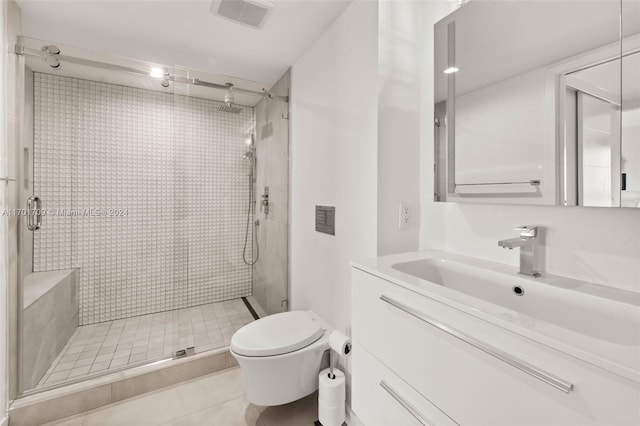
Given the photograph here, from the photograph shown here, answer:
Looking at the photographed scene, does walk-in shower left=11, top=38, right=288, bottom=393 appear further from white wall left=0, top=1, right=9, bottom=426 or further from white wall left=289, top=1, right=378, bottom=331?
white wall left=289, top=1, right=378, bottom=331

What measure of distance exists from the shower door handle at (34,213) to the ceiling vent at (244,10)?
5.02ft

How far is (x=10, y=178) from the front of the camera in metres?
1.56

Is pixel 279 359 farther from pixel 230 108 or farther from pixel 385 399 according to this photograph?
pixel 230 108

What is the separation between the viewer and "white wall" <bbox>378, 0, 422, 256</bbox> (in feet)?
4.52

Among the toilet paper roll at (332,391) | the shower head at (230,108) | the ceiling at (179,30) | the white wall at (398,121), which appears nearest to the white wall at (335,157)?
the white wall at (398,121)

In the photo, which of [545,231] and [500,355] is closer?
[500,355]

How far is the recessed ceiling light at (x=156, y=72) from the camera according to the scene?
208 cm

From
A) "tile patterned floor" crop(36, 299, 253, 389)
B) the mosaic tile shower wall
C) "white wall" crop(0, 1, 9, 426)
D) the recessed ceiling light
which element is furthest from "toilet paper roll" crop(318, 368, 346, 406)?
the recessed ceiling light

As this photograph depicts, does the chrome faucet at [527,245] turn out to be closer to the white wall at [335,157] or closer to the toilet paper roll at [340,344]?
the white wall at [335,157]

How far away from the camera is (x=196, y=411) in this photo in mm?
1652

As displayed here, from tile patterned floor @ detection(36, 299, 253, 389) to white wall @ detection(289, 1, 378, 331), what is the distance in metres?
0.67

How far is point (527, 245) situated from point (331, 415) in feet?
3.96

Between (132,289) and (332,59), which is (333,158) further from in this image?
(132,289)

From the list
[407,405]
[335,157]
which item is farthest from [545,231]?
[335,157]
